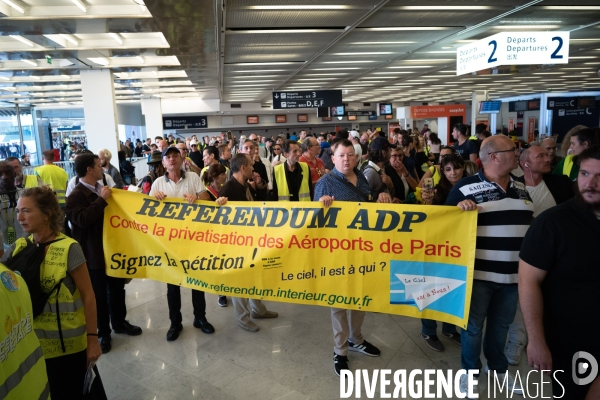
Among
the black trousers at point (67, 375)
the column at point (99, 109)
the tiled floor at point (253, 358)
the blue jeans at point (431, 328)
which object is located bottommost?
the tiled floor at point (253, 358)

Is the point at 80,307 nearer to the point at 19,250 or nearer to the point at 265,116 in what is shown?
the point at 19,250

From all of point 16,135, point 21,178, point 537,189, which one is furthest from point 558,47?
point 16,135

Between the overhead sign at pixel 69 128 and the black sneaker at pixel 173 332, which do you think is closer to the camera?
the black sneaker at pixel 173 332

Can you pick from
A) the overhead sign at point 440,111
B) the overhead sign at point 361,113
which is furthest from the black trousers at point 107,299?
the overhead sign at point 361,113

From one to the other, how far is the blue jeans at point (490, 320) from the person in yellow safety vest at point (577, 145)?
2.01 meters

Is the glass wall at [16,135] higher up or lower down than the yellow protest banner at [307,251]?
higher up

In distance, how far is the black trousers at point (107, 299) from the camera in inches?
152

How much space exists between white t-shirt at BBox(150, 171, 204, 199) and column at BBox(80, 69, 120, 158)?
7694mm

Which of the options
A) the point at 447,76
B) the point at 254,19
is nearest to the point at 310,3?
the point at 254,19

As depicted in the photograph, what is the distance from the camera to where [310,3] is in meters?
5.91

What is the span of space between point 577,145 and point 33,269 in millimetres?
5000

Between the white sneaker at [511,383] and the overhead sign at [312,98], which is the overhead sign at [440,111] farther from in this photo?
the white sneaker at [511,383]

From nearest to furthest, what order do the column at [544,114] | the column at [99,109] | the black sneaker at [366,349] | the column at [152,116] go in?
the black sneaker at [366,349]
the column at [99,109]
the column at [152,116]
the column at [544,114]

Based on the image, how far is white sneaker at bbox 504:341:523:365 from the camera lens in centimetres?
350
